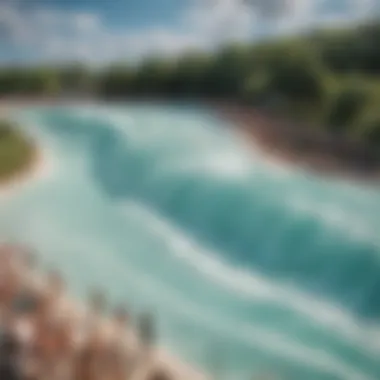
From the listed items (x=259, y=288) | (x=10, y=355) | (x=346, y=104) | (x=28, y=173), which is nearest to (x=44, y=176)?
(x=28, y=173)

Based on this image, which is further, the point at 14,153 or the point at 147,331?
the point at 14,153

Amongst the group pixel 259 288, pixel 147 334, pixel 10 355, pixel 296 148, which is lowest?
pixel 10 355

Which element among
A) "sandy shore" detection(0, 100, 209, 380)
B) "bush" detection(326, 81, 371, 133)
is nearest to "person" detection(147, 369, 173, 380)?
"sandy shore" detection(0, 100, 209, 380)

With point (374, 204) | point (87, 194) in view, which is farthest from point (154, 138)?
point (374, 204)

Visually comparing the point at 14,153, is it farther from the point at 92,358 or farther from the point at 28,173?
the point at 92,358

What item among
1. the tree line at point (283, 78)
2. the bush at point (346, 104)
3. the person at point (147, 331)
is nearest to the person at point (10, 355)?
the person at point (147, 331)

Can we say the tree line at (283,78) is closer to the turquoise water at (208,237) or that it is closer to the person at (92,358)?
the turquoise water at (208,237)

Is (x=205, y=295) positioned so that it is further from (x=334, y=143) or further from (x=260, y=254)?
(x=334, y=143)
